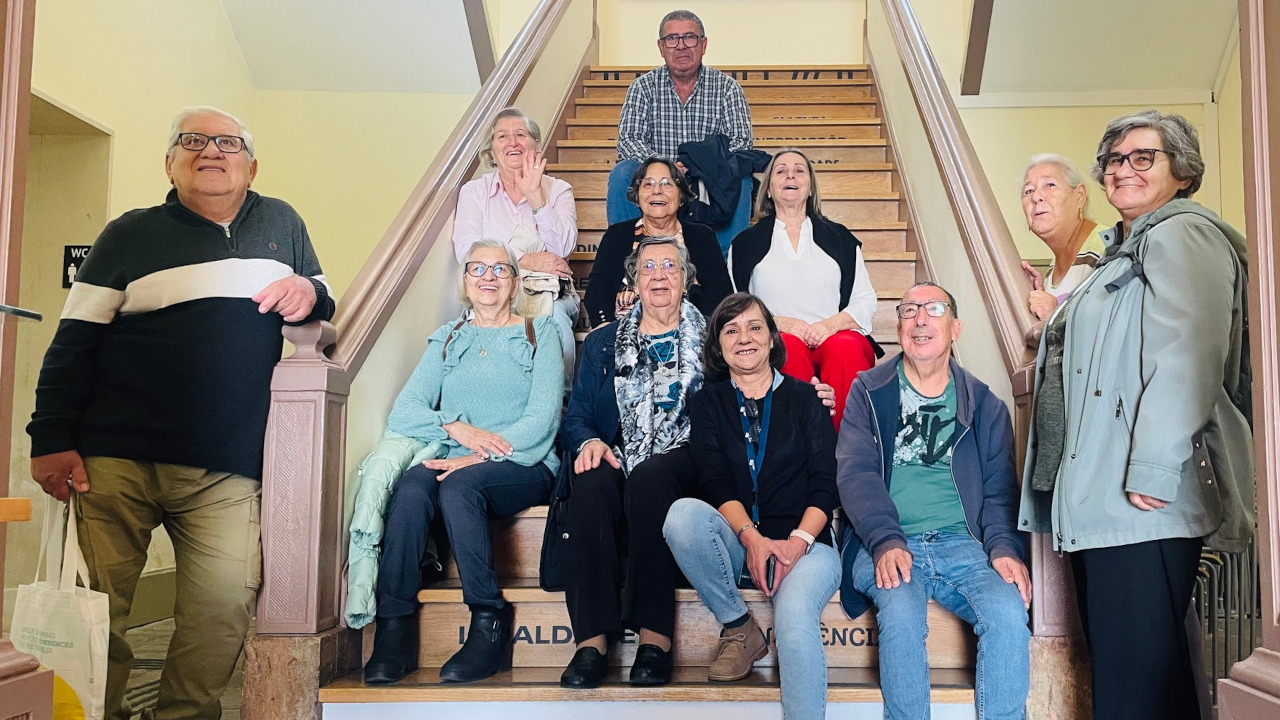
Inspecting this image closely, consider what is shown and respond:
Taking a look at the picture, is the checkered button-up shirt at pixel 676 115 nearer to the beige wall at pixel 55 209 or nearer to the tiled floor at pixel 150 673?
the beige wall at pixel 55 209

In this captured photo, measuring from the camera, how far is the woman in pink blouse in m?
3.15

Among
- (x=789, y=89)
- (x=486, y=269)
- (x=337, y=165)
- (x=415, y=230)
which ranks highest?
(x=789, y=89)

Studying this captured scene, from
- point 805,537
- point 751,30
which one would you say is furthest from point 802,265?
point 751,30

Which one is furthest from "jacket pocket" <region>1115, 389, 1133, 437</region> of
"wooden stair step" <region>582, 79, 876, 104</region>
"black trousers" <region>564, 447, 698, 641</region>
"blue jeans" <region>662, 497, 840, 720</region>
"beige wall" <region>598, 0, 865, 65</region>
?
"beige wall" <region>598, 0, 865, 65</region>

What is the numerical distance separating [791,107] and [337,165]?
2247 millimetres

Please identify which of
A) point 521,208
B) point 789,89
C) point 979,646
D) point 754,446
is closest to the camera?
point 979,646

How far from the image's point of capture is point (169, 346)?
208cm

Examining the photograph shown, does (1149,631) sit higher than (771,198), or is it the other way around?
(771,198)

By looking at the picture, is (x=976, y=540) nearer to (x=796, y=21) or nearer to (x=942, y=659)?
(x=942, y=659)

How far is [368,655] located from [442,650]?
17cm

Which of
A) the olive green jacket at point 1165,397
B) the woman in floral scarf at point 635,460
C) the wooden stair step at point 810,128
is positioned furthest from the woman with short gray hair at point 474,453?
the wooden stair step at point 810,128

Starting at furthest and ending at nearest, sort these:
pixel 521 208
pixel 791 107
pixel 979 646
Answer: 1. pixel 791 107
2. pixel 521 208
3. pixel 979 646

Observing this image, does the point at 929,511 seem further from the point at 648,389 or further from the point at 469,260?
the point at 469,260

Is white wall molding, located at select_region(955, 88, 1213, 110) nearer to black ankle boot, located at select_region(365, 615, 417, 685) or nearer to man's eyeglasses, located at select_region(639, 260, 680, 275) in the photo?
man's eyeglasses, located at select_region(639, 260, 680, 275)
